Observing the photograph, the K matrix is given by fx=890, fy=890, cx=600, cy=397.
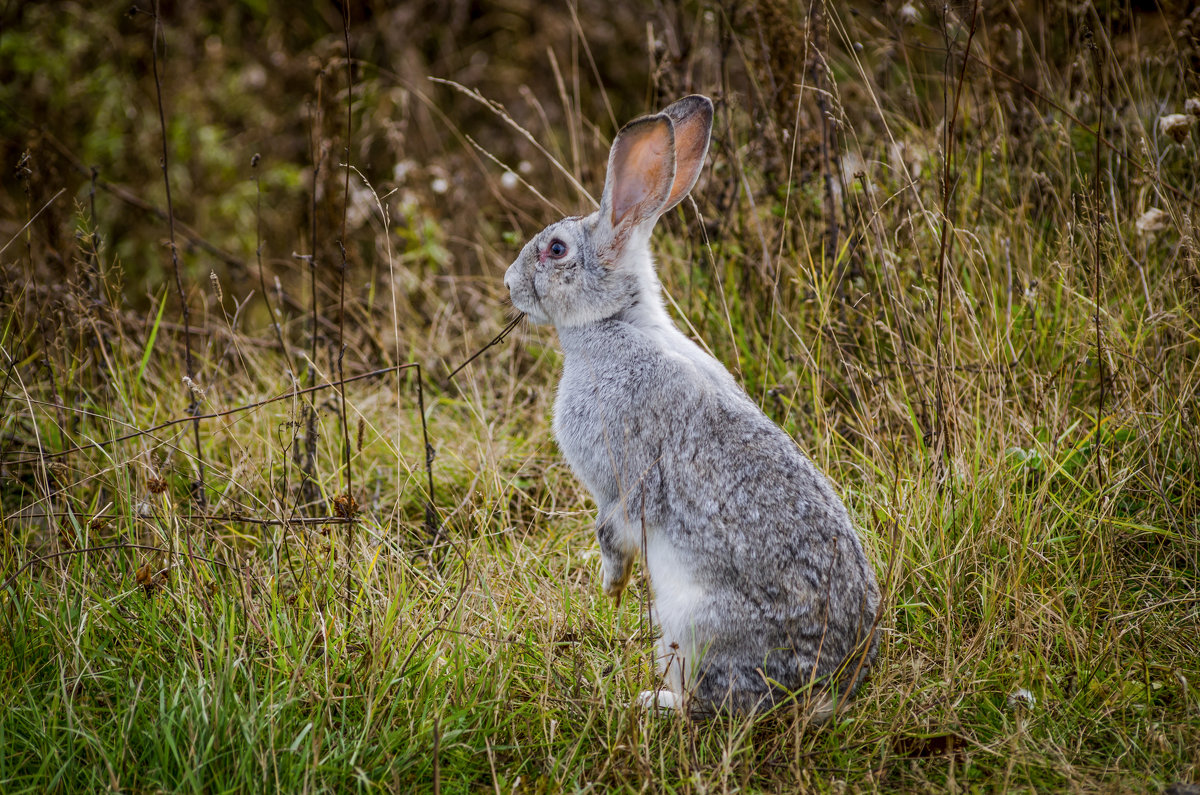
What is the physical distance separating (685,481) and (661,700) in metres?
0.73

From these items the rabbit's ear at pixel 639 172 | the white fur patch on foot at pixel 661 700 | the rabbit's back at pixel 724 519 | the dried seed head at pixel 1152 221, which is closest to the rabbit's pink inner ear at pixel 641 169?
the rabbit's ear at pixel 639 172

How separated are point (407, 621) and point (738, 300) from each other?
2.48m

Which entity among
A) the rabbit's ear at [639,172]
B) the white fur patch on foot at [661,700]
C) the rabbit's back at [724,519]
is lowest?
the white fur patch on foot at [661,700]

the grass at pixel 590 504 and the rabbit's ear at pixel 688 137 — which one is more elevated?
the rabbit's ear at pixel 688 137

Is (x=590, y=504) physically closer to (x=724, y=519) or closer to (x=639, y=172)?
(x=724, y=519)

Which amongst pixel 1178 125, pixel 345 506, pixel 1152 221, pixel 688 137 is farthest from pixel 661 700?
pixel 1178 125

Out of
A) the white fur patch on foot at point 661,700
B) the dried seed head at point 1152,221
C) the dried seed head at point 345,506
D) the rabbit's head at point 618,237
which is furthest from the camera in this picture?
the dried seed head at point 1152,221

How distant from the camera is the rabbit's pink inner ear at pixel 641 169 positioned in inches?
125

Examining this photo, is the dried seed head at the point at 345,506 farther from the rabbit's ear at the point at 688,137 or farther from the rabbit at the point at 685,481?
the rabbit's ear at the point at 688,137

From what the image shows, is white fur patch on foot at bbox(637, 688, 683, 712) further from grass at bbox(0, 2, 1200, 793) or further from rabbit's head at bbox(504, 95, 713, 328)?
rabbit's head at bbox(504, 95, 713, 328)

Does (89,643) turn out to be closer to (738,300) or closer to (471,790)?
(471,790)

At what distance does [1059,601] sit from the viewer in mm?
3057

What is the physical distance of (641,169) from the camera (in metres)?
3.32

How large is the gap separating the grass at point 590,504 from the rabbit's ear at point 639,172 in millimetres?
580
